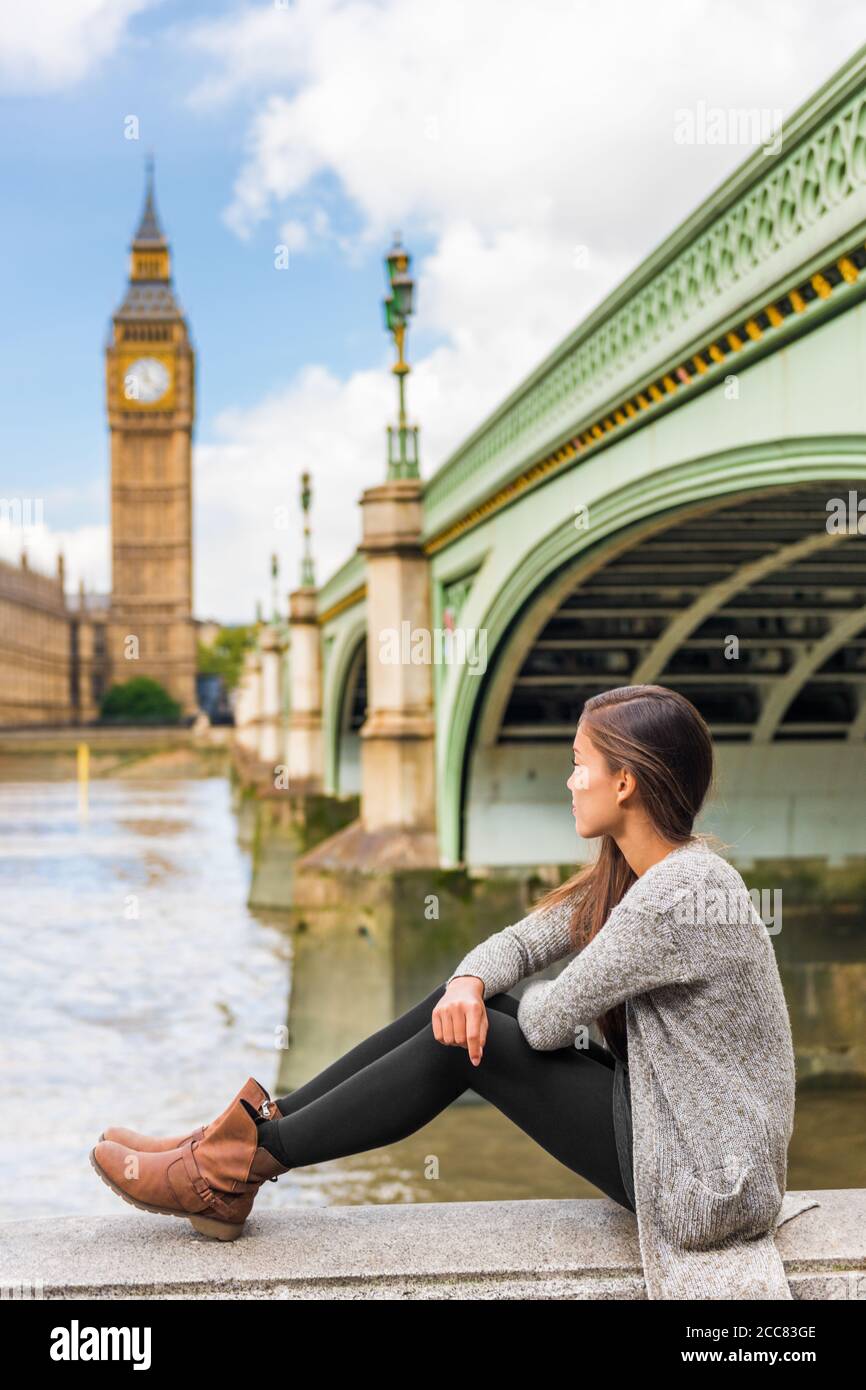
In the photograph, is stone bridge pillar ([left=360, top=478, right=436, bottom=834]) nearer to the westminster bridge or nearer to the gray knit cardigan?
the westminster bridge

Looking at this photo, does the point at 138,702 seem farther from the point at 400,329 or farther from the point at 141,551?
the point at 400,329

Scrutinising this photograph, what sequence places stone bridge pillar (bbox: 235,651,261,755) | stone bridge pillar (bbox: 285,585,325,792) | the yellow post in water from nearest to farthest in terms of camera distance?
stone bridge pillar (bbox: 285,585,325,792) → the yellow post in water → stone bridge pillar (bbox: 235,651,261,755)

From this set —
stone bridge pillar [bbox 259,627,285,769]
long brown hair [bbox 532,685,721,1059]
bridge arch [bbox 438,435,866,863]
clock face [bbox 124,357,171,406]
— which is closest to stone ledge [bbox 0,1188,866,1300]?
long brown hair [bbox 532,685,721,1059]

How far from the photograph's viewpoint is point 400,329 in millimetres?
12477

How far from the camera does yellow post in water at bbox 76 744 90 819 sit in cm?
4449

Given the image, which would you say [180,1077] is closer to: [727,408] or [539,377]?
[539,377]

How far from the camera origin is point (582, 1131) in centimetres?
273

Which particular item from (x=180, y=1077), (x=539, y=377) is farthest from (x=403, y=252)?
(x=180, y=1077)

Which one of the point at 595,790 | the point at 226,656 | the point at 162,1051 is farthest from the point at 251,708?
the point at 226,656

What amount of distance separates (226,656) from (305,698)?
295 ft

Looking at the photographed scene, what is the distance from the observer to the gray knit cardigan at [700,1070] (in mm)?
2422

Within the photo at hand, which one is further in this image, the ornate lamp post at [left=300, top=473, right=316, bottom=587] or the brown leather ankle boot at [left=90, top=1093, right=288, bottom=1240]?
the ornate lamp post at [left=300, top=473, right=316, bottom=587]

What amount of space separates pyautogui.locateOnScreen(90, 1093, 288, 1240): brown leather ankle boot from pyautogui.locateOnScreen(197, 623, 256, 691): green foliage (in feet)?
351
